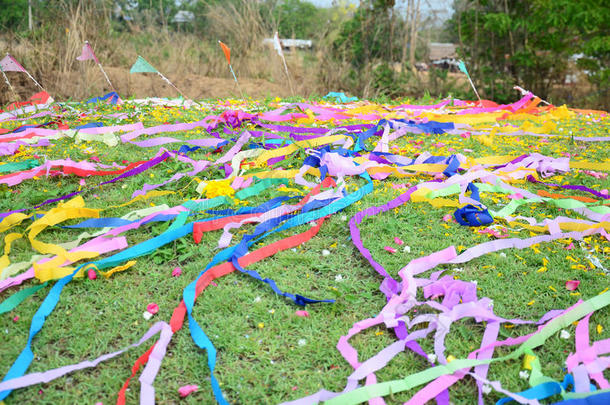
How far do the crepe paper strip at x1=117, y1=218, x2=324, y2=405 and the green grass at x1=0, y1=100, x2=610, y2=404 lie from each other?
4 centimetres

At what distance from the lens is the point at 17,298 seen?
1817 mm

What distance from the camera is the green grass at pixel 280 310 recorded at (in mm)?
1498

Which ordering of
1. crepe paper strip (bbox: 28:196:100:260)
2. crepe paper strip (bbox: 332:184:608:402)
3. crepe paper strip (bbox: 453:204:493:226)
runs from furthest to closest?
crepe paper strip (bbox: 453:204:493:226)
crepe paper strip (bbox: 28:196:100:260)
crepe paper strip (bbox: 332:184:608:402)

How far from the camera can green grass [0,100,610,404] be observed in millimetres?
1498

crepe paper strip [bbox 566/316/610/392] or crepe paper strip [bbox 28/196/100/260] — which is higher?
crepe paper strip [bbox 28/196/100/260]

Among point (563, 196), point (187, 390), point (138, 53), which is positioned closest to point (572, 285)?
point (563, 196)

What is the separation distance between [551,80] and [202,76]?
6.30 m

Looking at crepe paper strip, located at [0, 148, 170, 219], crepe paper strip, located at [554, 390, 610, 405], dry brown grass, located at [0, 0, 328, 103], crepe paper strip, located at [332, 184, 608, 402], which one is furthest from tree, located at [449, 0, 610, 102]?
crepe paper strip, located at [554, 390, 610, 405]

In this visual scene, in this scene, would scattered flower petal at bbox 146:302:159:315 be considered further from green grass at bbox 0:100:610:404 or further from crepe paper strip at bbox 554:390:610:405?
crepe paper strip at bbox 554:390:610:405

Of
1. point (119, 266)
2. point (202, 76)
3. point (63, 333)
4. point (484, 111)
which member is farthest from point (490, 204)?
point (202, 76)

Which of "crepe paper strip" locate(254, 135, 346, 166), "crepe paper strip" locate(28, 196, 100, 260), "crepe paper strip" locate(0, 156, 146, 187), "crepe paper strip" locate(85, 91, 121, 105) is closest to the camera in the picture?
"crepe paper strip" locate(28, 196, 100, 260)

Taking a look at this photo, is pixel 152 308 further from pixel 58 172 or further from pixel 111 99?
pixel 111 99

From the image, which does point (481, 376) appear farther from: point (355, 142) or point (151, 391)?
point (355, 142)

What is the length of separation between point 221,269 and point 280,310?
0.38 meters
